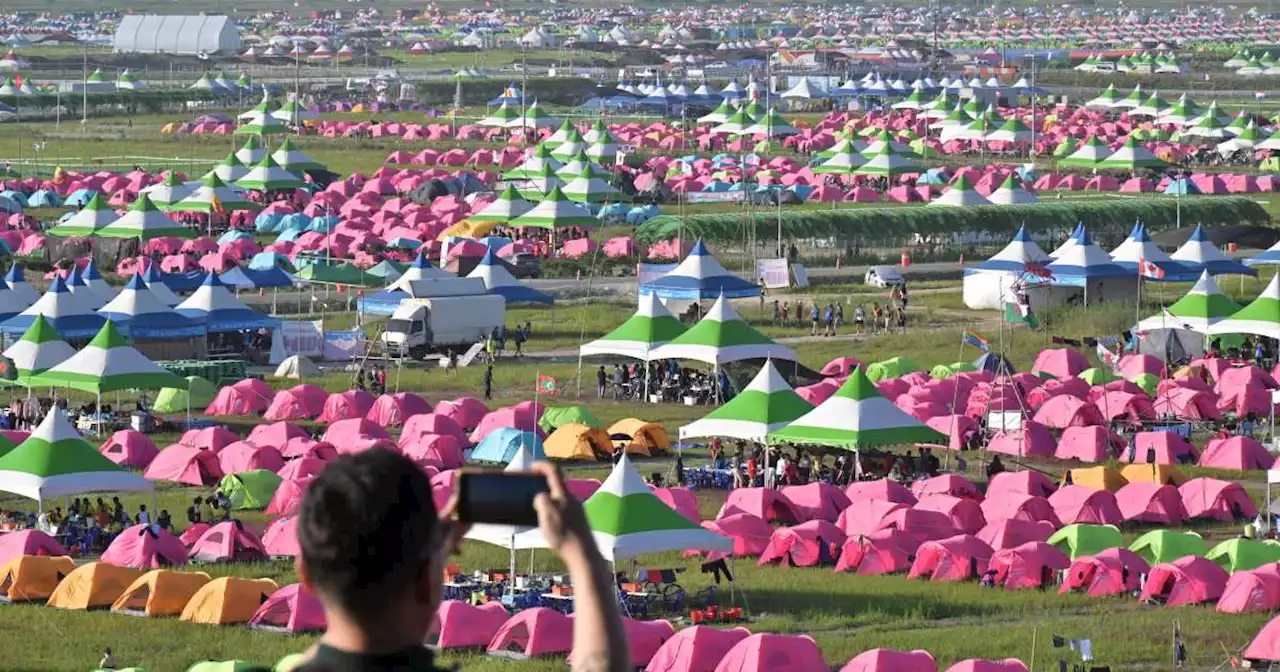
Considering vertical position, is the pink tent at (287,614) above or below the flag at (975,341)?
above

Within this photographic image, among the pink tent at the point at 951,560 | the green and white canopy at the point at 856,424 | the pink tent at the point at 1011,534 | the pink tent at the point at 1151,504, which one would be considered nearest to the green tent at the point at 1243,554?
the pink tent at the point at 1011,534

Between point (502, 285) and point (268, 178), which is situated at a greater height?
point (502, 285)

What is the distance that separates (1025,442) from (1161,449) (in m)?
2.31

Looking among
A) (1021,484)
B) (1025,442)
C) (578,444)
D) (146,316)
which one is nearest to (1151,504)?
(1021,484)

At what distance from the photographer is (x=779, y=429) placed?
38.1 m

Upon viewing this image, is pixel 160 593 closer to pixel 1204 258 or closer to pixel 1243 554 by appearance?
pixel 1243 554

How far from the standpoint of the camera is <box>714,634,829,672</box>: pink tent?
2433 cm

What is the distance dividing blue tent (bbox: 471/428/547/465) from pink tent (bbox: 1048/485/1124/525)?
27.7ft

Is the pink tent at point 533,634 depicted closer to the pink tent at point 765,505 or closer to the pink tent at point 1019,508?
the pink tent at point 765,505

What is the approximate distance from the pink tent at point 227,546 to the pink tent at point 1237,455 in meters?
16.8

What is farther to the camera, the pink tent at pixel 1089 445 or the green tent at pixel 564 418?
the green tent at pixel 564 418

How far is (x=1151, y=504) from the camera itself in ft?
117

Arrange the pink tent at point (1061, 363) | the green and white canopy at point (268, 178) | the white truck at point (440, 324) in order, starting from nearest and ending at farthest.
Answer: the pink tent at point (1061, 363) < the white truck at point (440, 324) < the green and white canopy at point (268, 178)

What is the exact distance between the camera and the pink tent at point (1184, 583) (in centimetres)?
2928
